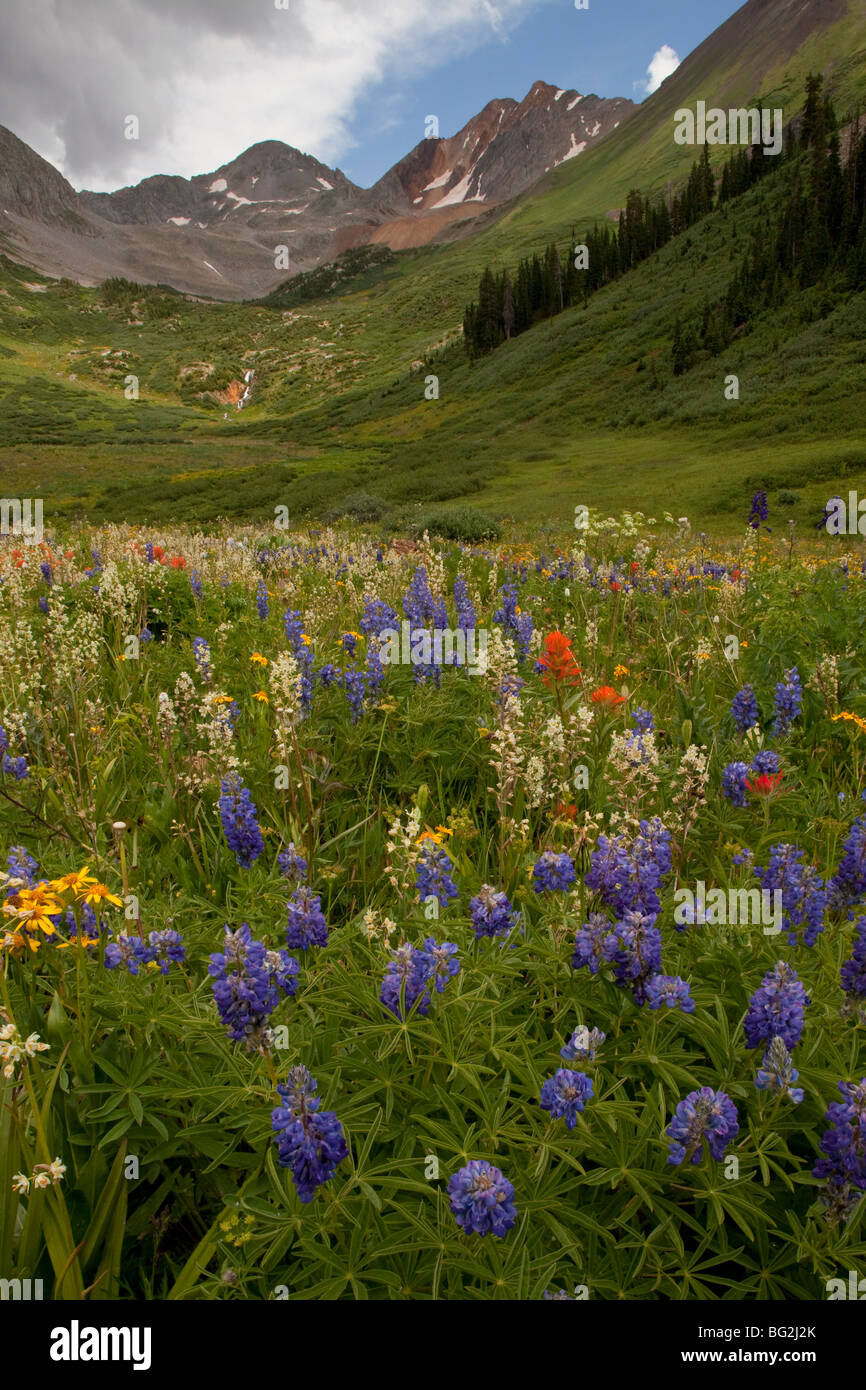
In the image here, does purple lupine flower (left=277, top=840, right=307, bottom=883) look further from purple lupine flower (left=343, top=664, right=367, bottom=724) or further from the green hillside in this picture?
the green hillside

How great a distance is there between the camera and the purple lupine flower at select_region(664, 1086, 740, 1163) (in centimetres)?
157

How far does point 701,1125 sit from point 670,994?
1.07 feet

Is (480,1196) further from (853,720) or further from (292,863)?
(853,720)

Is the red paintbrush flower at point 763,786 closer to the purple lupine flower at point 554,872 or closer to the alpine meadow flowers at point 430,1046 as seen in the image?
the alpine meadow flowers at point 430,1046

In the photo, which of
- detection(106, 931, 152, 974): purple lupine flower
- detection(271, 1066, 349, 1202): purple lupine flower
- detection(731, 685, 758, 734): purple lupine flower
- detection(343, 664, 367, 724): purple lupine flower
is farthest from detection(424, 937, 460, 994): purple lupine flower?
detection(731, 685, 758, 734): purple lupine flower

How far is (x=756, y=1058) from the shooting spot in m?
1.92

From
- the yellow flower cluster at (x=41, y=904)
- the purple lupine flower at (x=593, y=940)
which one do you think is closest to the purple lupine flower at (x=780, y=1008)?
the purple lupine flower at (x=593, y=940)

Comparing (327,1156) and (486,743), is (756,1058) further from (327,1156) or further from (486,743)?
(486,743)

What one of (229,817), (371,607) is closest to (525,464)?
(371,607)

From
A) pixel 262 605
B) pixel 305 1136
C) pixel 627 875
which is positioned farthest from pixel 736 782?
pixel 262 605

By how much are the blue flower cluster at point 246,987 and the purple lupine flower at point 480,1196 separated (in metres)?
0.56

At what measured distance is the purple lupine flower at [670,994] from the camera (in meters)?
1.84

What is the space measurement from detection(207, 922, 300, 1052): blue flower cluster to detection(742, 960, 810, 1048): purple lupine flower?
1.16 metres

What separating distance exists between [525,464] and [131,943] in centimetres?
3743
